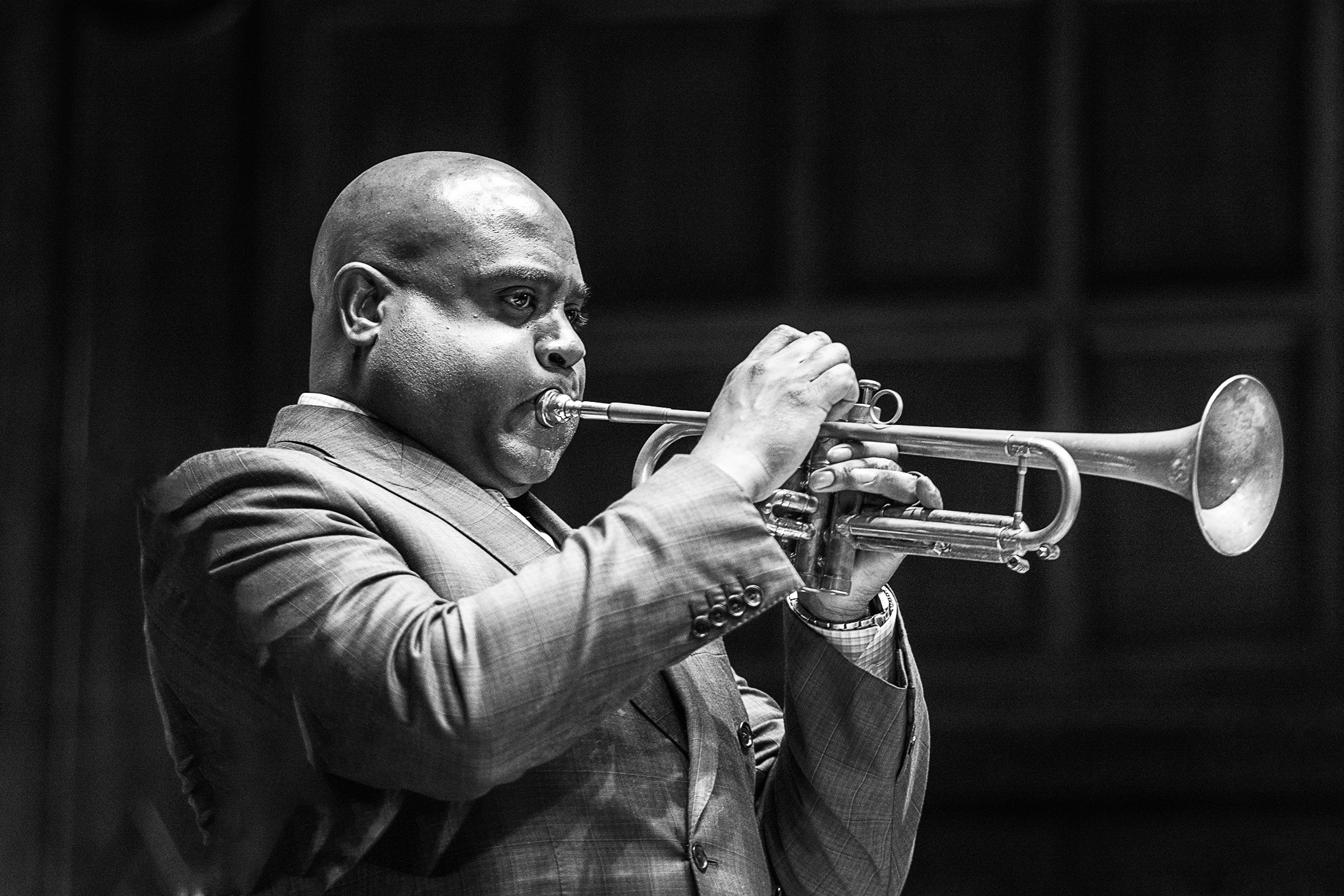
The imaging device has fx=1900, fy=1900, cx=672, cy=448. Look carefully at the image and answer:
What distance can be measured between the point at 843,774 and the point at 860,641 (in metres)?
0.15

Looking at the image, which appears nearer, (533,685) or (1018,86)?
(533,685)

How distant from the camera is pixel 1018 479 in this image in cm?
222

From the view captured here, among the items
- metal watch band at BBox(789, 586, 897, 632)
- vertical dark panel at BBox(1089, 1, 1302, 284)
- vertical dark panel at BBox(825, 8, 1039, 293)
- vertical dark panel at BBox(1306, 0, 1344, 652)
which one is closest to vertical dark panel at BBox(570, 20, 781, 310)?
vertical dark panel at BBox(825, 8, 1039, 293)

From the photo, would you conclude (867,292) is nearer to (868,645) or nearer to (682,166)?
(682,166)

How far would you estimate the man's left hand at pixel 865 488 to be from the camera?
2117 millimetres

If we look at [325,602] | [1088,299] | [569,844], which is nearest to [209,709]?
[325,602]

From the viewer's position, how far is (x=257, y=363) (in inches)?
173

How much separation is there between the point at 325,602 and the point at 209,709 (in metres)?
0.24

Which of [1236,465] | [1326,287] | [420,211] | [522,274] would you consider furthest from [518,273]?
[1326,287]

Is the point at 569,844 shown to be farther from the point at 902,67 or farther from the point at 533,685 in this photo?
the point at 902,67

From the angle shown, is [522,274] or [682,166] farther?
[682,166]

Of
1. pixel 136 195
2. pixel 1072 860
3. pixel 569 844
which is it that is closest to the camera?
pixel 569 844

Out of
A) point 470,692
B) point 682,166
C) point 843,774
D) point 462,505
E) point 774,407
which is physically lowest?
point 843,774

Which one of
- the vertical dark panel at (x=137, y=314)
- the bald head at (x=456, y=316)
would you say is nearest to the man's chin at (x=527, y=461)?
the bald head at (x=456, y=316)
